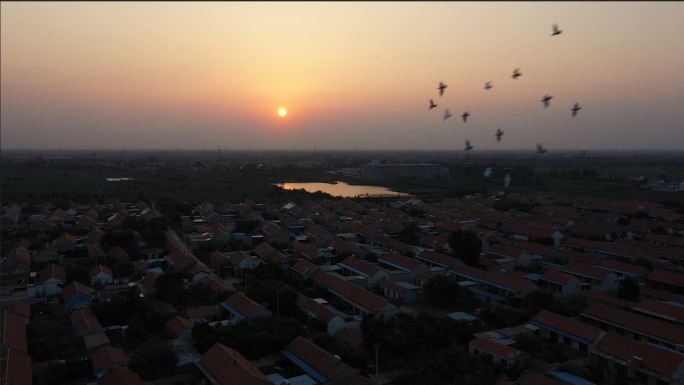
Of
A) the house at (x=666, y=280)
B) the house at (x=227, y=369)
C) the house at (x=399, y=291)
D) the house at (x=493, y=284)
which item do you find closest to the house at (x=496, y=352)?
the house at (x=399, y=291)

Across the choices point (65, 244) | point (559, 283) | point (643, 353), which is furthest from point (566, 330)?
point (65, 244)

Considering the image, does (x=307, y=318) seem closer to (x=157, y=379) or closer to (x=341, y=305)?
(x=341, y=305)

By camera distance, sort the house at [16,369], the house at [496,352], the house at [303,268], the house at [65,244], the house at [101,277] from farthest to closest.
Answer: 1. the house at [65,244]
2. the house at [303,268]
3. the house at [101,277]
4. the house at [496,352]
5. the house at [16,369]

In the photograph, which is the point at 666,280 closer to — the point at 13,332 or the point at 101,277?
the point at 101,277

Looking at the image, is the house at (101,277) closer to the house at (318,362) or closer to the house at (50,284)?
the house at (50,284)

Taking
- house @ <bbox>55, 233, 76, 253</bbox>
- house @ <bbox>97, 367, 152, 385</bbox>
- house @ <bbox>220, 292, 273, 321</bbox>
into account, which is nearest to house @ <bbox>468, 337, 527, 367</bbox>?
house @ <bbox>220, 292, 273, 321</bbox>

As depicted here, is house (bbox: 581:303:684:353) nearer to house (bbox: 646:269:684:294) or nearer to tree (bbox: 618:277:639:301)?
tree (bbox: 618:277:639:301)
